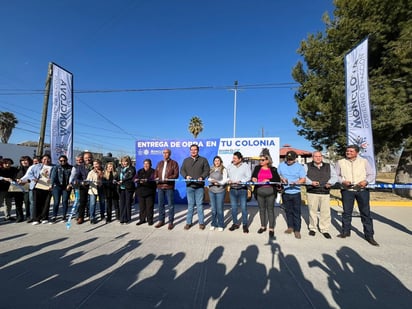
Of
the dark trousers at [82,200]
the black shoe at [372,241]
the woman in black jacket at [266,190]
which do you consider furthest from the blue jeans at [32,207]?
the black shoe at [372,241]

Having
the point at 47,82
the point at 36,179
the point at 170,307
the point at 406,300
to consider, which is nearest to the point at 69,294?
the point at 170,307

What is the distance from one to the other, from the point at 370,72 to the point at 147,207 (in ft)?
36.7

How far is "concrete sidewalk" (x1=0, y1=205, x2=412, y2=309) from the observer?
Answer: 2420mm

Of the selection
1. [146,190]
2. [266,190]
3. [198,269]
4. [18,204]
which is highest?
[266,190]

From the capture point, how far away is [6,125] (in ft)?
127

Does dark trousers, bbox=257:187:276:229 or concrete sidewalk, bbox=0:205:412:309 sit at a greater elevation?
dark trousers, bbox=257:187:276:229

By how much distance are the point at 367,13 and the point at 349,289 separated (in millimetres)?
11716

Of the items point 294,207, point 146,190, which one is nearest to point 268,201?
point 294,207

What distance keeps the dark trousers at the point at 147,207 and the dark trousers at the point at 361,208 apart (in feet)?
14.0

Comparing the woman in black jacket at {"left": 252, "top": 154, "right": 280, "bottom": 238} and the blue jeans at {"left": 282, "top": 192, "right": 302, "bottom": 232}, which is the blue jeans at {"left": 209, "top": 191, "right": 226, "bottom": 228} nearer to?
the woman in black jacket at {"left": 252, "top": 154, "right": 280, "bottom": 238}

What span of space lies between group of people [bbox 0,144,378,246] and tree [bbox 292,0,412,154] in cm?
639

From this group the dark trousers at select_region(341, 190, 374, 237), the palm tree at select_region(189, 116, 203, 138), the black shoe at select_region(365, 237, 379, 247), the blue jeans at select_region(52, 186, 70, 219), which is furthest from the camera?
the palm tree at select_region(189, 116, 203, 138)

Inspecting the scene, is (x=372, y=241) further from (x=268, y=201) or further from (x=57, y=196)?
(x=57, y=196)

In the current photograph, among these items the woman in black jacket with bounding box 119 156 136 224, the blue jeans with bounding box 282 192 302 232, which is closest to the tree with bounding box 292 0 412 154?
the blue jeans with bounding box 282 192 302 232
